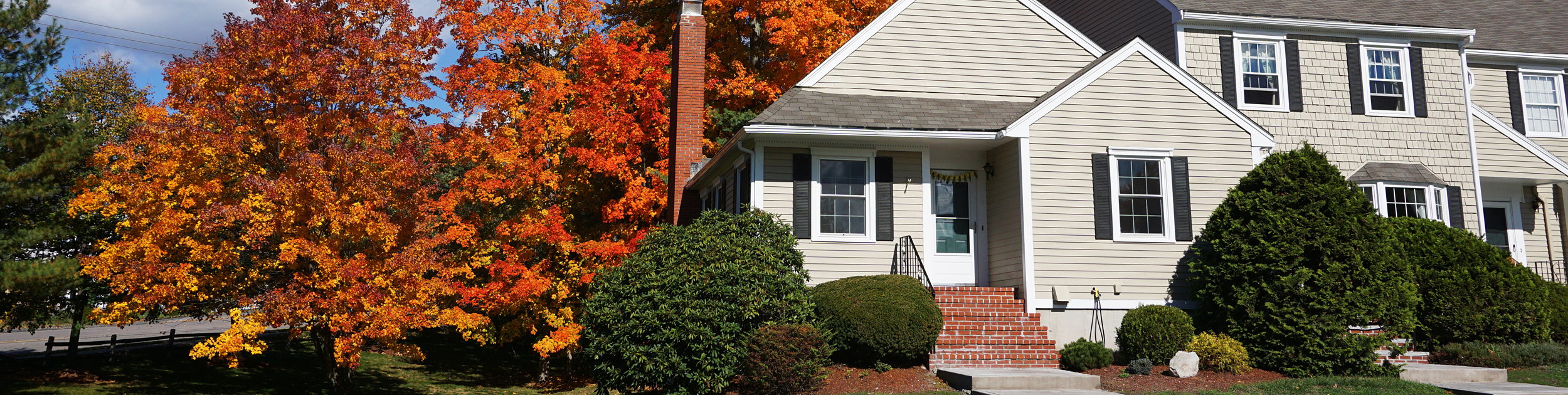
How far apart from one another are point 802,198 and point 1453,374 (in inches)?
353

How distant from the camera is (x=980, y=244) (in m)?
15.1

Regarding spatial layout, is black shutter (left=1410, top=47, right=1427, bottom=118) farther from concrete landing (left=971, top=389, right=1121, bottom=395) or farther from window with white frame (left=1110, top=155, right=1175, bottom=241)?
concrete landing (left=971, top=389, right=1121, bottom=395)

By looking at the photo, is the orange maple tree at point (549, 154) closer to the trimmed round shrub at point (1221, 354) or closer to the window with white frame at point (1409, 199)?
the trimmed round shrub at point (1221, 354)

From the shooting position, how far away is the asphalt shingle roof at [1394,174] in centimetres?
1670

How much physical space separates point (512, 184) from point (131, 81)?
10.2m

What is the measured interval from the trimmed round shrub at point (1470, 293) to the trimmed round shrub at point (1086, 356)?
15.9 feet

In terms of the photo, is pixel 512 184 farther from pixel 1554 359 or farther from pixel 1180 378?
pixel 1554 359

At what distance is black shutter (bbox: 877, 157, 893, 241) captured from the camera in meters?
13.9

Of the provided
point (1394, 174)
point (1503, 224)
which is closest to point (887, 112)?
point (1394, 174)

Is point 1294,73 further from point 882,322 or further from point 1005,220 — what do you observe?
point 882,322

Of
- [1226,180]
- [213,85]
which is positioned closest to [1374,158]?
[1226,180]

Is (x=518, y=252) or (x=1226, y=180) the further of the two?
(x=518, y=252)

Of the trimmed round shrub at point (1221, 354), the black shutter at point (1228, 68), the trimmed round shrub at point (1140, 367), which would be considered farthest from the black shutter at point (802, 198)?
the black shutter at point (1228, 68)

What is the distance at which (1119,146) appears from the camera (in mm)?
14188
